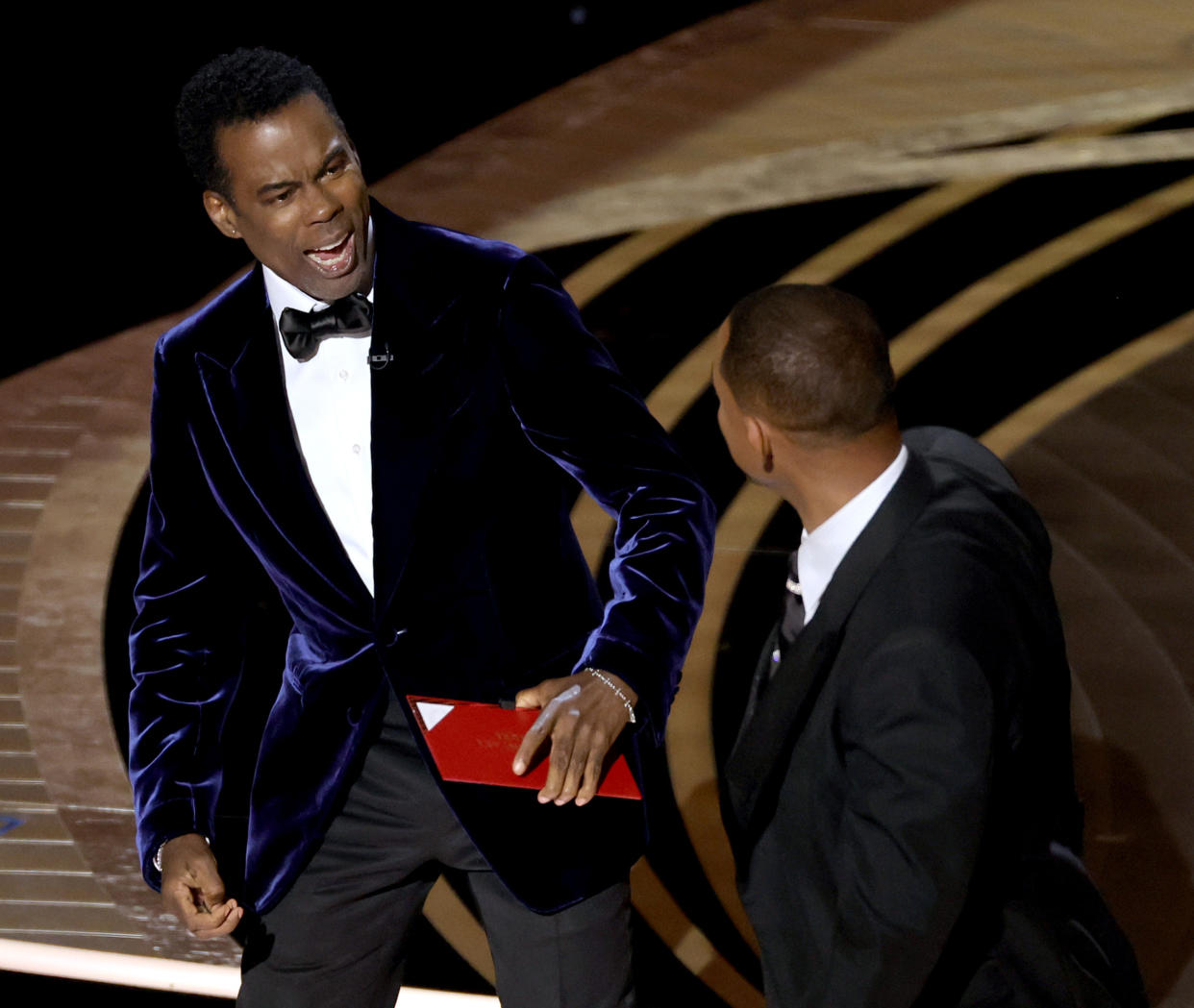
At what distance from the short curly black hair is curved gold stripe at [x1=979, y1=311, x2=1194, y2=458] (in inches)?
92.9

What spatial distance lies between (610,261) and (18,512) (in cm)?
185

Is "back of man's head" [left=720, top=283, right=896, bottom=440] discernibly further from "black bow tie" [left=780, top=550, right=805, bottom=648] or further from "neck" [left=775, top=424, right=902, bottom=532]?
"black bow tie" [left=780, top=550, right=805, bottom=648]

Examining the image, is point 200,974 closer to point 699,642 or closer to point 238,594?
point 238,594

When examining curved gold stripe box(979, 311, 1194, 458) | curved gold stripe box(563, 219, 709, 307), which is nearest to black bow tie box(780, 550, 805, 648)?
curved gold stripe box(979, 311, 1194, 458)

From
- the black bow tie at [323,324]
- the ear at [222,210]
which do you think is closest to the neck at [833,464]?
the black bow tie at [323,324]

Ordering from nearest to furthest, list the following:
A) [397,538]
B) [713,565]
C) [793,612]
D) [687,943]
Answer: [793,612] → [397,538] → [687,943] → [713,565]

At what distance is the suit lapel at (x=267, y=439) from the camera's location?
1.74 m

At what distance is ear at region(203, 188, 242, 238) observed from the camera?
180 cm

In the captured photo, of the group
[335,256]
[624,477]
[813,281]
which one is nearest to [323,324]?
[335,256]

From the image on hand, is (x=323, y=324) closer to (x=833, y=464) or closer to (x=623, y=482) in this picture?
(x=623, y=482)

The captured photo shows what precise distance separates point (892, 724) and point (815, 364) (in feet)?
1.19

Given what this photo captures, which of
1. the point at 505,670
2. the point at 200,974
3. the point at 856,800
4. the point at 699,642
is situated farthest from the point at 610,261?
the point at 856,800

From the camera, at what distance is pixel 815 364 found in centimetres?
146

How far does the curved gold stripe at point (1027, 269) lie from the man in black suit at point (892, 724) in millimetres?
2497
